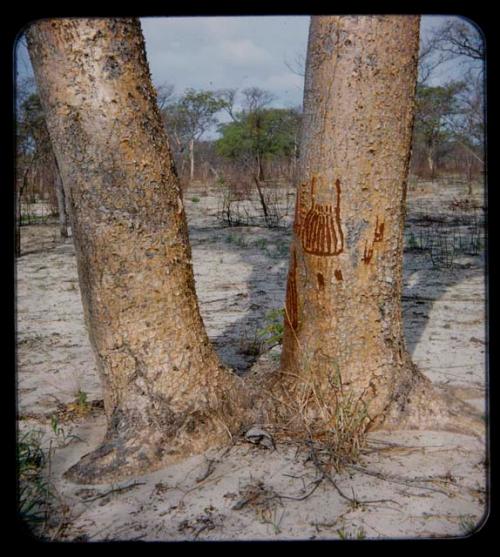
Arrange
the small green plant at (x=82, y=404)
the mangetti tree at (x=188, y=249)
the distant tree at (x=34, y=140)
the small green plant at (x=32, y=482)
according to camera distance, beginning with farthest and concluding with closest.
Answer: the distant tree at (x=34, y=140), the small green plant at (x=82, y=404), the mangetti tree at (x=188, y=249), the small green plant at (x=32, y=482)

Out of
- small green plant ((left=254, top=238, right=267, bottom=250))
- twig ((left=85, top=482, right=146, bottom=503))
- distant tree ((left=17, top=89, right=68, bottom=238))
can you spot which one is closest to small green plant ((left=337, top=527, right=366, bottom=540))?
twig ((left=85, top=482, right=146, bottom=503))

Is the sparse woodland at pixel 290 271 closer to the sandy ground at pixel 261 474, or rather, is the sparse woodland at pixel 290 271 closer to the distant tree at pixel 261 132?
the sandy ground at pixel 261 474

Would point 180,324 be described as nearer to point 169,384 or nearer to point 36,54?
point 169,384

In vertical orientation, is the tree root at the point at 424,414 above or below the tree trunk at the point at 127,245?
below

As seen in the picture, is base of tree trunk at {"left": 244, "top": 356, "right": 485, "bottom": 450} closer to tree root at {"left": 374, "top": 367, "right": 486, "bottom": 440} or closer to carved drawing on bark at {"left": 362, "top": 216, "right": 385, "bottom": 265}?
tree root at {"left": 374, "top": 367, "right": 486, "bottom": 440}

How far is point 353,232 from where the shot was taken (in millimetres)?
2463

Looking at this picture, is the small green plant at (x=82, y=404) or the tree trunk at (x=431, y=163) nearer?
the small green plant at (x=82, y=404)

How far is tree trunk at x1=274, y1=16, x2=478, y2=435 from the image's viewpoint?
2.38 metres

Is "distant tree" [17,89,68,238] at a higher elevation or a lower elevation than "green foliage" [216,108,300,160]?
lower

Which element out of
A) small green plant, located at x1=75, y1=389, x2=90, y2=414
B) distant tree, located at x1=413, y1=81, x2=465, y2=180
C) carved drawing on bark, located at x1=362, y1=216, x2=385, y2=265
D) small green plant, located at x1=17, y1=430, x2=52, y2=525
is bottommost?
small green plant, located at x1=17, y1=430, x2=52, y2=525

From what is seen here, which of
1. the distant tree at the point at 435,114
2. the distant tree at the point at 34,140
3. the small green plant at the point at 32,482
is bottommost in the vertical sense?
the small green plant at the point at 32,482

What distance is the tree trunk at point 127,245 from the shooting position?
221 centimetres

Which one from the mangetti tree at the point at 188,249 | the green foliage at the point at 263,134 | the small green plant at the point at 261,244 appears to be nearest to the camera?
the mangetti tree at the point at 188,249

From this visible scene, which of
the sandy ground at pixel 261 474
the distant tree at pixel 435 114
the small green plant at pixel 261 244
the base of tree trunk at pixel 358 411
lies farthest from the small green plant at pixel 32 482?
the distant tree at pixel 435 114
